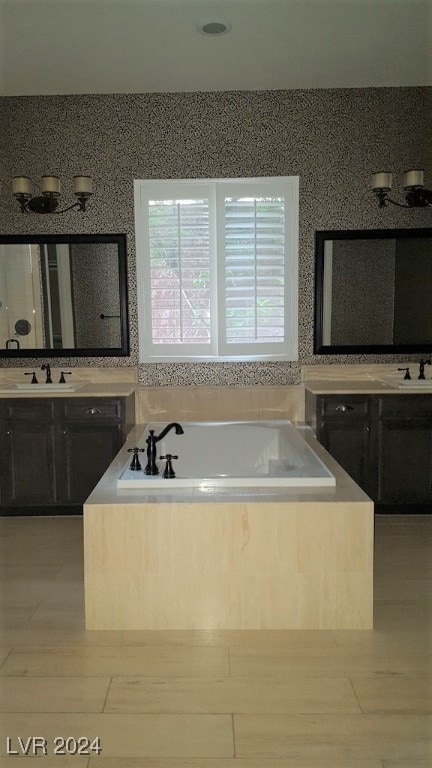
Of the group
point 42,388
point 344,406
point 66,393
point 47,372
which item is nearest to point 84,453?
point 66,393

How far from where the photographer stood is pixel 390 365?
4082mm

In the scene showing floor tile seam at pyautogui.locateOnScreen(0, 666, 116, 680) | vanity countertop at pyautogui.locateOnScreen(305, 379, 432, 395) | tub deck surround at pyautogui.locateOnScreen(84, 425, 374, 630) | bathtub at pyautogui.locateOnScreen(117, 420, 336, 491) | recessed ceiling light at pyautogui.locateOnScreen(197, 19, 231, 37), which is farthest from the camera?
vanity countertop at pyautogui.locateOnScreen(305, 379, 432, 395)

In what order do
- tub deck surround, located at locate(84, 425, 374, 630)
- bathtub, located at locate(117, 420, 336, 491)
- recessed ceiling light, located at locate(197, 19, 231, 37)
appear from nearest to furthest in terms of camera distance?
1. tub deck surround, located at locate(84, 425, 374, 630)
2. recessed ceiling light, located at locate(197, 19, 231, 37)
3. bathtub, located at locate(117, 420, 336, 491)

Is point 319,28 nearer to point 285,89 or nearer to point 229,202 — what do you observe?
point 285,89

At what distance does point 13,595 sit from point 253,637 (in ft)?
3.63

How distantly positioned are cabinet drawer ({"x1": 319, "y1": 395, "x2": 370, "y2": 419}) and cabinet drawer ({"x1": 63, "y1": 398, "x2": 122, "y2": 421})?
1.22m

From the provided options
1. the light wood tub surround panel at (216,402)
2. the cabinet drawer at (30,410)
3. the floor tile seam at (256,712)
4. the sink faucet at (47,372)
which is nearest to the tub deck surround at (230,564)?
the floor tile seam at (256,712)

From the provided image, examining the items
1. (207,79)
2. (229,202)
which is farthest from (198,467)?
(207,79)

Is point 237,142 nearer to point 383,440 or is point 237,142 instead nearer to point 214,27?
point 214,27

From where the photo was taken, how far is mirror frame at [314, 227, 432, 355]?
401 cm

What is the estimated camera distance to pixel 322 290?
4.05 metres

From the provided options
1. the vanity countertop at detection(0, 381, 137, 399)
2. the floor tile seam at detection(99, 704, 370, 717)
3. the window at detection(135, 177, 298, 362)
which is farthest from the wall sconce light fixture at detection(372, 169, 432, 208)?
the floor tile seam at detection(99, 704, 370, 717)

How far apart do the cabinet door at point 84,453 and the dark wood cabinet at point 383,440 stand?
1251 millimetres

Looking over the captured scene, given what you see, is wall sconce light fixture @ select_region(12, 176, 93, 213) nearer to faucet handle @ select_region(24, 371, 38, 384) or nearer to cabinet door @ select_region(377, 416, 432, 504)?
faucet handle @ select_region(24, 371, 38, 384)
